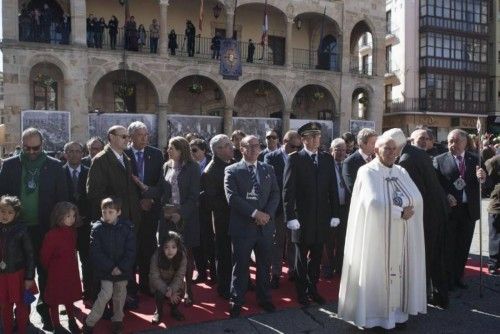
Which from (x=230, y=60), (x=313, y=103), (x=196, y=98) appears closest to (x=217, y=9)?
(x=230, y=60)

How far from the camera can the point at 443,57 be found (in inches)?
1340

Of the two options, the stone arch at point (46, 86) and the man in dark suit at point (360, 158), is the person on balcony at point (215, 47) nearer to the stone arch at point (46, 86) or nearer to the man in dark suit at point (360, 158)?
the stone arch at point (46, 86)

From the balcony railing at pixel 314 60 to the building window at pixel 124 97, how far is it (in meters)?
8.74

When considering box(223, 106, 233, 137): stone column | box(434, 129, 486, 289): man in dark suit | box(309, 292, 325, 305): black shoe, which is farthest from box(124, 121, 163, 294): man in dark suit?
box(223, 106, 233, 137): stone column

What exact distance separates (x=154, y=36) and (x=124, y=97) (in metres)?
3.08

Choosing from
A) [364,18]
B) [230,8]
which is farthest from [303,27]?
[230,8]

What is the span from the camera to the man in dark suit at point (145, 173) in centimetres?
594

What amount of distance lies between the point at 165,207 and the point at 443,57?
3316 cm

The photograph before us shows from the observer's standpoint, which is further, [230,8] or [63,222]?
[230,8]

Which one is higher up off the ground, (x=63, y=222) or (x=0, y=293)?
(x=63, y=222)

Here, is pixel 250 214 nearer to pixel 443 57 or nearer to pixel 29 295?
pixel 29 295

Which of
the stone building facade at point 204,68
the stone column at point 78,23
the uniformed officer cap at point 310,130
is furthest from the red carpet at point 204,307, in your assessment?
the stone column at point 78,23

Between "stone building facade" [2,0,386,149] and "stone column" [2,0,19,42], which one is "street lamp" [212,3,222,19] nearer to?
"stone building facade" [2,0,386,149]

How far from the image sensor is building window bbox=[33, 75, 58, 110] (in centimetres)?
1952
